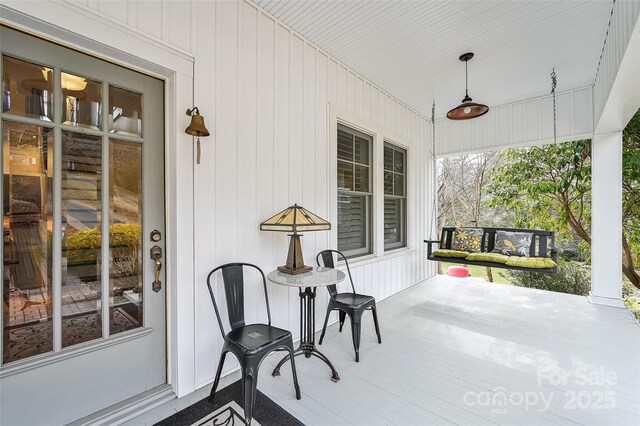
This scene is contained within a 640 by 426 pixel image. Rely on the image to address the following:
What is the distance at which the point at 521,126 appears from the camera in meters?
4.45

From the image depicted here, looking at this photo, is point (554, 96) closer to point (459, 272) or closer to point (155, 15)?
point (459, 272)

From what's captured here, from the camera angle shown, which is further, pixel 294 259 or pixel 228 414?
pixel 294 259

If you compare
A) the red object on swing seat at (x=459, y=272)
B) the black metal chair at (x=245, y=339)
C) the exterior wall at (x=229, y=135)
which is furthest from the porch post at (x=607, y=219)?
the black metal chair at (x=245, y=339)

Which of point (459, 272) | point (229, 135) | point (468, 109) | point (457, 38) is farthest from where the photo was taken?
point (459, 272)

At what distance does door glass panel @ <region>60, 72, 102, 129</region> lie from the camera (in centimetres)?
157

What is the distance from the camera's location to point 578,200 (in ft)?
16.5

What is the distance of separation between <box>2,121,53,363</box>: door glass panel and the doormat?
2.81 feet

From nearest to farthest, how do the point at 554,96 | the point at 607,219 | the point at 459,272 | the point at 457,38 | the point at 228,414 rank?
the point at 228,414 → the point at 457,38 → the point at 607,219 → the point at 554,96 → the point at 459,272

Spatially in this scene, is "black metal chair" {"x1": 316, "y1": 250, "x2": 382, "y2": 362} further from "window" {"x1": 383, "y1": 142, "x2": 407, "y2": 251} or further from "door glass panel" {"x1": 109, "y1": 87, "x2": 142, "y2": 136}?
"door glass panel" {"x1": 109, "y1": 87, "x2": 142, "y2": 136}

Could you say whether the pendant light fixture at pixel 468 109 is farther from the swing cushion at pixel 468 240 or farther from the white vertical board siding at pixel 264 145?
the swing cushion at pixel 468 240

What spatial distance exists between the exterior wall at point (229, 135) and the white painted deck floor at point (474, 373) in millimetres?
593

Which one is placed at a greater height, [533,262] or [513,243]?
[513,243]

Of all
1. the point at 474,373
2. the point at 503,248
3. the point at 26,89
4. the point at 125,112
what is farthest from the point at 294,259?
the point at 503,248

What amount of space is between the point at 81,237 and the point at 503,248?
5.01 m
